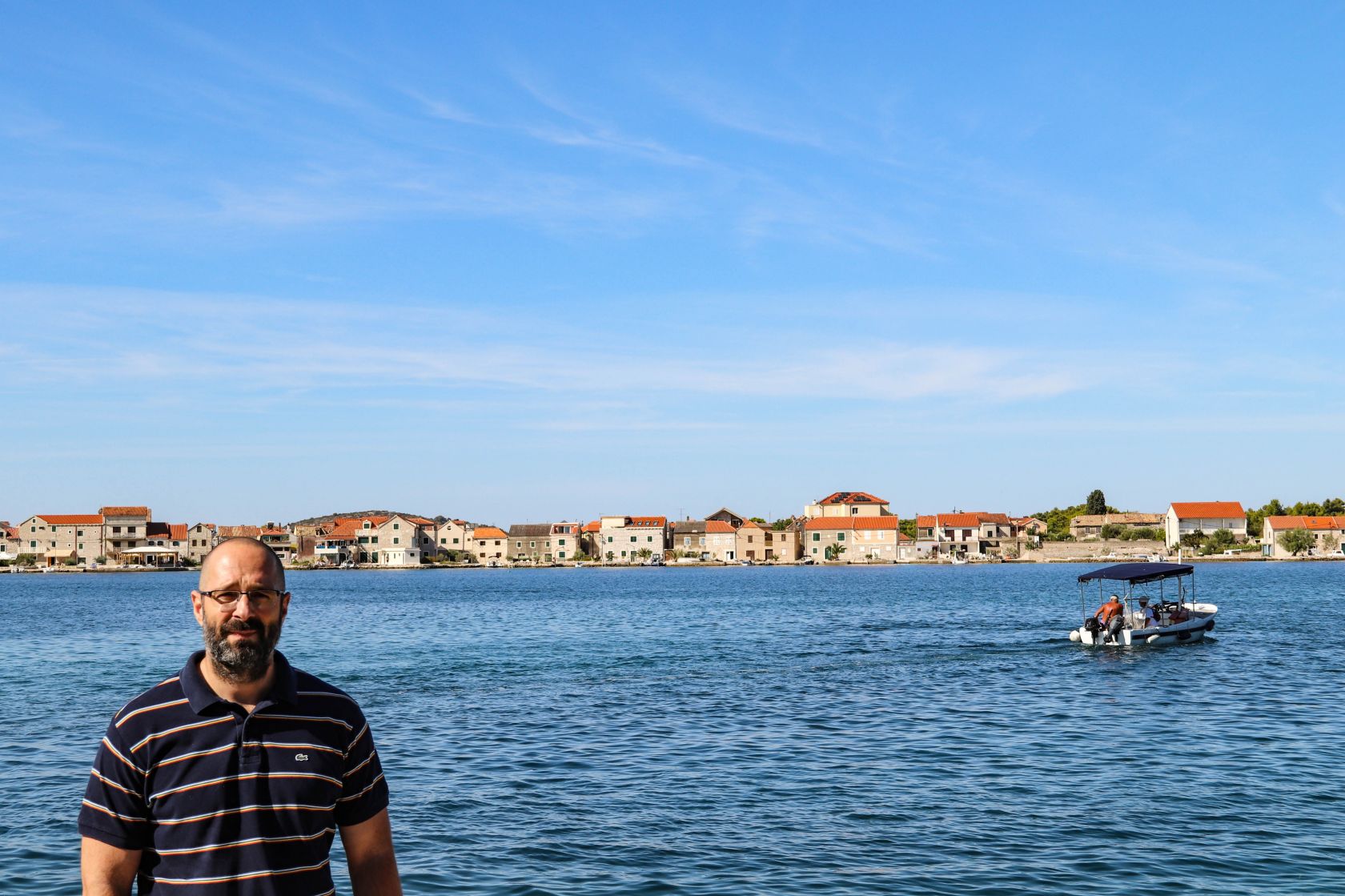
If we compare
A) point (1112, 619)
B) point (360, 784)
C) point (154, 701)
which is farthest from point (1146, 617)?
point (154, 701)

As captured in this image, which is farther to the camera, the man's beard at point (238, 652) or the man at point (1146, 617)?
the man at point (1146, 617)

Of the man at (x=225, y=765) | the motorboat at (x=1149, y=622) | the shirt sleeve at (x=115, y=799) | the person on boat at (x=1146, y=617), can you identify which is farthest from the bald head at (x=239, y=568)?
the person on boat at (x=1146, y=617)

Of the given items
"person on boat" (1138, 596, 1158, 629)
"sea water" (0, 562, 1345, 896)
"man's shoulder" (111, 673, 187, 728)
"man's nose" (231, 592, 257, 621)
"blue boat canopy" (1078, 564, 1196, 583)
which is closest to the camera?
"man's shoulder" (111, 673, 187, 728)

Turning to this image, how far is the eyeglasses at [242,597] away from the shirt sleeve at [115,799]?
69 cm

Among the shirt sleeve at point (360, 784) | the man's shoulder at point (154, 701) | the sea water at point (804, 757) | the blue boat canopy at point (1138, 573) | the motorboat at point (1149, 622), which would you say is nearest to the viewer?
the man's shoulder at point (154, 701)

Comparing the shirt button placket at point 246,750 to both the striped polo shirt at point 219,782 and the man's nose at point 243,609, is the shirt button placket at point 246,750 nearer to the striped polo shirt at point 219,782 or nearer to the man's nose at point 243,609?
the striped polo shirt at point 219,782

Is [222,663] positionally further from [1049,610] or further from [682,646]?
[1049,610]

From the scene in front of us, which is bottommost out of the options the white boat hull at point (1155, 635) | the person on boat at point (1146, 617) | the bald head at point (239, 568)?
the white boat hull at point (1155, 635)

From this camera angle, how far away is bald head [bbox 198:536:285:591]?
18.1 ft

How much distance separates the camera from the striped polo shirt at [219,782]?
17.6 ft

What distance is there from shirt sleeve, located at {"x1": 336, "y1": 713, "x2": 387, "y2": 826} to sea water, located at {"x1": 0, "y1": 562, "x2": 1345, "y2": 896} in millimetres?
10088

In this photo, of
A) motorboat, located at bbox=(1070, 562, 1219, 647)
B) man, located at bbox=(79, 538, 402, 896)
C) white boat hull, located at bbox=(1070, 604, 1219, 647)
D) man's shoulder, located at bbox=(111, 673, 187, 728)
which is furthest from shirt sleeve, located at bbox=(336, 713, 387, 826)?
white boat hull, located at bbox=(1070, 604, 1219, 647)

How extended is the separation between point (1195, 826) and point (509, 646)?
37.6 meters

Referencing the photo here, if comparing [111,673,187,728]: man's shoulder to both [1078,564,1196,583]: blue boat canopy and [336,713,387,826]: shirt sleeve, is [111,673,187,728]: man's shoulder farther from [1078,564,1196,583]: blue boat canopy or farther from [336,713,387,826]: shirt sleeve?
[1078,564,1196,583]: blue boat canopy
